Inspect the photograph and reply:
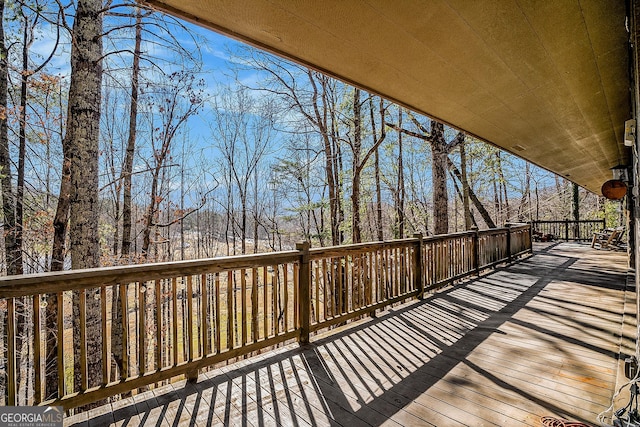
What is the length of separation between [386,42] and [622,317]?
4.40 metres

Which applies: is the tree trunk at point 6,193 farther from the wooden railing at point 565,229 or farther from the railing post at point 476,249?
the wooden railing at point 565,229

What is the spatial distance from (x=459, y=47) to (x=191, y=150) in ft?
34.4

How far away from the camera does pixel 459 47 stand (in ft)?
7.50

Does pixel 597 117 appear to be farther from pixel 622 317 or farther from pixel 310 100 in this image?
pixel 310 100

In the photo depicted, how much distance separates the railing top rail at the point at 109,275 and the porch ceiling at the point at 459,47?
1701 mm

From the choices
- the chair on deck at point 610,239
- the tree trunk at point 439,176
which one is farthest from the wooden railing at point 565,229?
the tree trunk at point 439,176

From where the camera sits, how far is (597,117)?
156 inches

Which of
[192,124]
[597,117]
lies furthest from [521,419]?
[192,124]

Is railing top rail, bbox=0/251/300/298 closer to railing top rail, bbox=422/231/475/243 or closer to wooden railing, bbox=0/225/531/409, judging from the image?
wooden railing, bbox=0/225/531/409

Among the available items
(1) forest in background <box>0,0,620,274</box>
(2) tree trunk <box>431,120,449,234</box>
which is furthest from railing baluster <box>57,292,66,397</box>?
(2) tree trunk <box>431,120,449,234</box>

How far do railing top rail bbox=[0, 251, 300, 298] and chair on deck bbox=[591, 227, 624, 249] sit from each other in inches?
459

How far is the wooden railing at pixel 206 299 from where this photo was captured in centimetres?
205

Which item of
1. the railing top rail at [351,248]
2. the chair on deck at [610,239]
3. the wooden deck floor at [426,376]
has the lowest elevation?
the wooden deck floor at [426,376]

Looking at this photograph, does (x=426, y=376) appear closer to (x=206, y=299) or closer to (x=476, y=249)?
(x=206, y=299)
